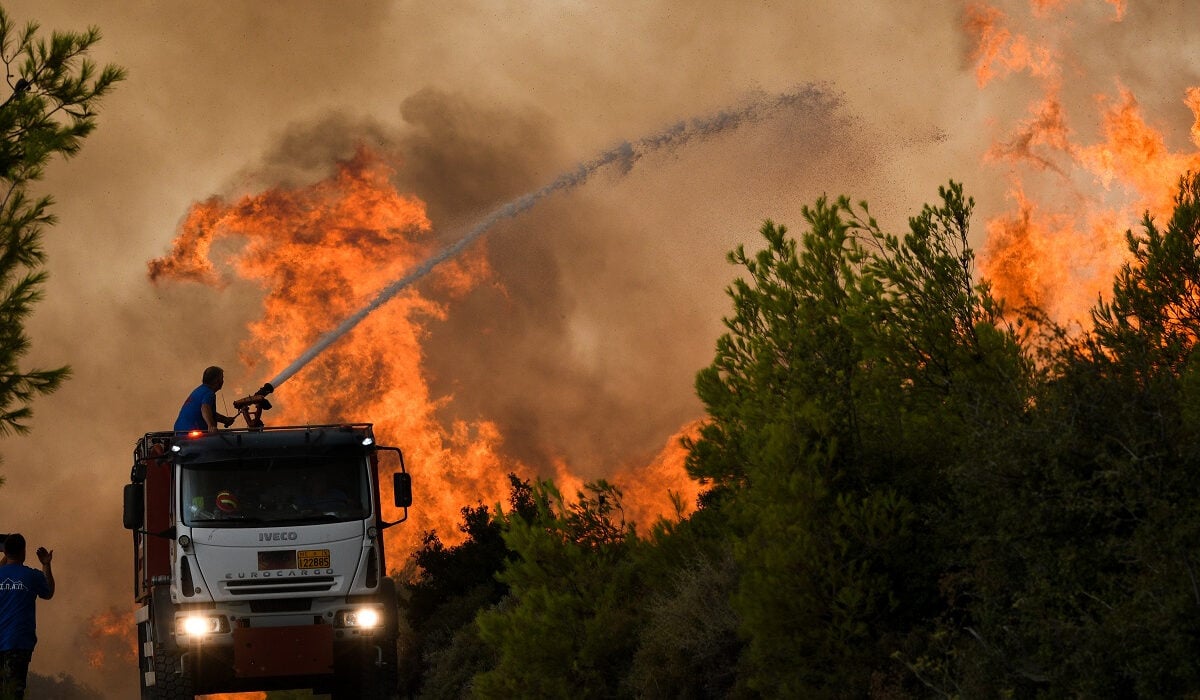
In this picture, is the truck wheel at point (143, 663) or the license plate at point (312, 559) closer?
the license plate at point (312, 559)

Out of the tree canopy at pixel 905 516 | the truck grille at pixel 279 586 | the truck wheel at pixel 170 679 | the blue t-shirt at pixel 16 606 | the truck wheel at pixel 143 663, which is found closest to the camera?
the tree canopy at pixel 905 516

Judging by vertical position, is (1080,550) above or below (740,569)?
below

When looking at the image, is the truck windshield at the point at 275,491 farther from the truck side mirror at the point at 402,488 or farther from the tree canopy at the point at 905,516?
the tree canopy at the point at 905,516

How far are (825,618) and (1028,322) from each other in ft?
12.0

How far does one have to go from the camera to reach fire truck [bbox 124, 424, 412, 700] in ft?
51.9

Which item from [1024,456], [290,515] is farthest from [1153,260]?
[290,515]

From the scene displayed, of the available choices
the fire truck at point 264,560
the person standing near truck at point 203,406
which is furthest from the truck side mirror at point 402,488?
the person standing near truck at point 203,406

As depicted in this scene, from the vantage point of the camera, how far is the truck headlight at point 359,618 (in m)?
16.2

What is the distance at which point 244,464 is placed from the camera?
16.2 m

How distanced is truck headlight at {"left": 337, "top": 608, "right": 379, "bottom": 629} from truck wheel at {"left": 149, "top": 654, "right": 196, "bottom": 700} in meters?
1.77

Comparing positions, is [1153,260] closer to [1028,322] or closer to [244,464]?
[1028,322]

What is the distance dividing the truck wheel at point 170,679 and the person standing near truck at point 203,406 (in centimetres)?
284

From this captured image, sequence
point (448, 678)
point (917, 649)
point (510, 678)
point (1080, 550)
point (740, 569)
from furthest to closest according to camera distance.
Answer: point (448, 678) < point (510, 678) < point (740, 569) < point (917, 649) < point (1080, 550)

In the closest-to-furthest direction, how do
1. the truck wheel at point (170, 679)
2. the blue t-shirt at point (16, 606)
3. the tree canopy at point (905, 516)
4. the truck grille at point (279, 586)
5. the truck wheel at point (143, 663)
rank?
the tree canopy at point (905, 516) < the blue t-shirt at point (16, 606) < the truck wheel at point (170, 679) < the truck grille at point (279, 586) < the truck wheel at point (143, 663)
